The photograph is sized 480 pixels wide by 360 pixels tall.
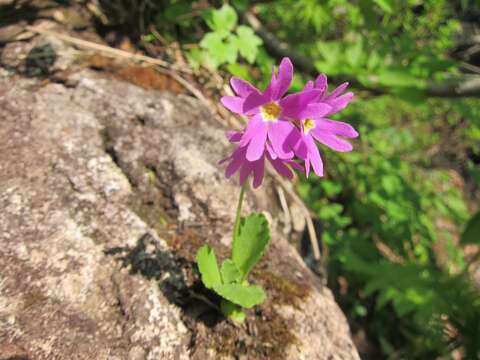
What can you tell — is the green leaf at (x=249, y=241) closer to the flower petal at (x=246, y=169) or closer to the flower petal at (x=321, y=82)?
the flower petal at (x=246, y=169)

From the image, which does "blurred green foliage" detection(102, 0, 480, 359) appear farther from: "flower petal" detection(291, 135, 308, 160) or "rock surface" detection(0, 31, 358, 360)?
"flower petal" detection(291, 135, 308, 160)

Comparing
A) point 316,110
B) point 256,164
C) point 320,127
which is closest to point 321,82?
point 316,110

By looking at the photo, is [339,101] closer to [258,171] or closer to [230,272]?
[258,171]

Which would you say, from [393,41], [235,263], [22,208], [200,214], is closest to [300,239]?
[200,214]

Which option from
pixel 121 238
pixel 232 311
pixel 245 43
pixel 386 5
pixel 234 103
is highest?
pixel 234 103

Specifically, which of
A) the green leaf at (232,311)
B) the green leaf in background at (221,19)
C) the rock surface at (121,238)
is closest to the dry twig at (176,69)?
the rock surface at (121,238)

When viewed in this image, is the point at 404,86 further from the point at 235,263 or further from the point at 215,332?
the point at 215,332
